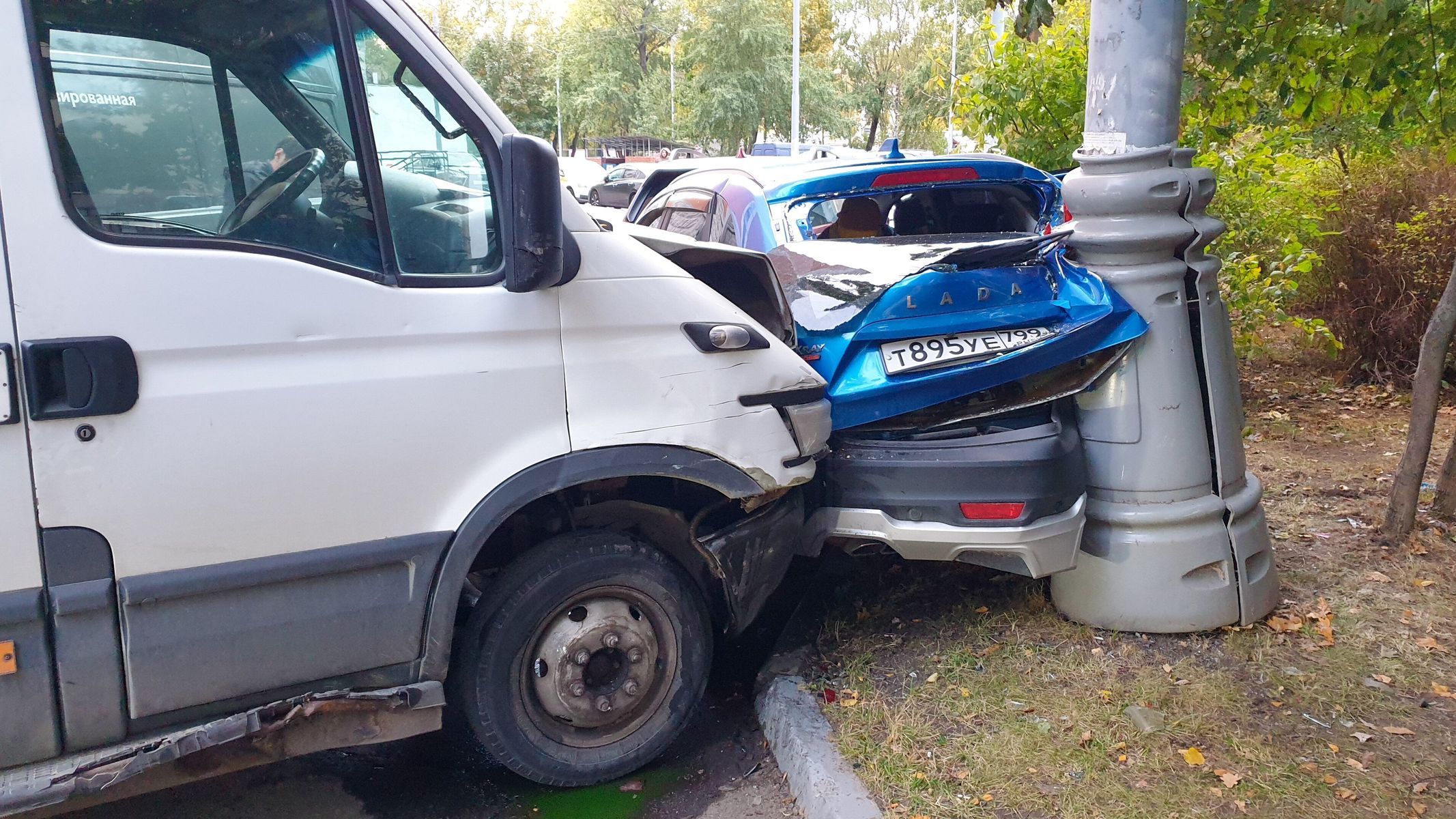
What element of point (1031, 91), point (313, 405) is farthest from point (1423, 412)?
point (313, 405)

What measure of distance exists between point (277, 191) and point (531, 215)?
66 centimetres

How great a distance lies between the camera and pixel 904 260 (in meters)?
3.98

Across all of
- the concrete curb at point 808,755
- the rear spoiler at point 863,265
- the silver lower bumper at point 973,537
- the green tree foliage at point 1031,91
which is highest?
the green tree foliage at point 1031,91

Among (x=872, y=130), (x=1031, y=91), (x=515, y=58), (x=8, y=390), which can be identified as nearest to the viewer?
(x=8, y=390)

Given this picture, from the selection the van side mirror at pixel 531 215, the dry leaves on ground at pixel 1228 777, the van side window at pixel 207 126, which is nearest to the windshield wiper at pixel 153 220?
the van side window at pixel 207 126

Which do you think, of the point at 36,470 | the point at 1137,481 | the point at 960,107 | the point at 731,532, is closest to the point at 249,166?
the point at 36,470

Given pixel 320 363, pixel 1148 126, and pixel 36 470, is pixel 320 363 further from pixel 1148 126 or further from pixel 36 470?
pixel 1148 126

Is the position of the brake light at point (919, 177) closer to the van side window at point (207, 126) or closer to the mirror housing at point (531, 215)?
the mirror housing at point (531, 215)

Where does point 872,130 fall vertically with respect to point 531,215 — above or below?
above

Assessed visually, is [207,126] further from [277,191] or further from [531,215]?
[531,215]

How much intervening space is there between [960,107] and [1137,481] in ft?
15.8

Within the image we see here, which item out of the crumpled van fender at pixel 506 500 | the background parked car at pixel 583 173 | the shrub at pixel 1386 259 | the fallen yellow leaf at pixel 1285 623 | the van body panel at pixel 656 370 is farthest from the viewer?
the background parked car at pixel 583 173

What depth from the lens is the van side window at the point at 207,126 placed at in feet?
7.98

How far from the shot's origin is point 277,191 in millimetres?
2674
